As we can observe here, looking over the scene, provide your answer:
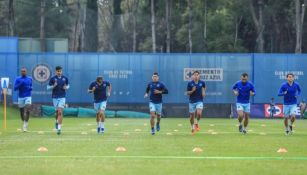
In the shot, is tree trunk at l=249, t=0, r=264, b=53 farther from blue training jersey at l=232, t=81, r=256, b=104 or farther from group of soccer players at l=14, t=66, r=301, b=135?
group of soccer players at l=14, t=66, r=301, b=135

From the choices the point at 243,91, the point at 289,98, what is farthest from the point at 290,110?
the point at 243,91

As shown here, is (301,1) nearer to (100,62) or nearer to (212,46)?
(212,46)

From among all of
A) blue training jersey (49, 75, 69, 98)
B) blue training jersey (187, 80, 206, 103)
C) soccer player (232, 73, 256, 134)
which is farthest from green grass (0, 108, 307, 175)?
blue training jersey (187, 80, 206, 103)

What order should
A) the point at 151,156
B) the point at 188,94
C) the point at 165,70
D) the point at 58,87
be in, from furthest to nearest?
the point at 165,70 → the point at 188,94 → the point at 58,87 → the point at 151,156

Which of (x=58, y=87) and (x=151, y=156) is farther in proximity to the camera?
(x=58, y=87)

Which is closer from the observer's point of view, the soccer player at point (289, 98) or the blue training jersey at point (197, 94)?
the soccer player at point (289, 98)

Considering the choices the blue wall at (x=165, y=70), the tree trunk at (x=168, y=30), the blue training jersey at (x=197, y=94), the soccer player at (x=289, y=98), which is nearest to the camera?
the soccer player at (x=289, y=98)

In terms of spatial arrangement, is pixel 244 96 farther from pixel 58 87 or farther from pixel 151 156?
pixel 151 156

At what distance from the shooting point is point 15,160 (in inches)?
600

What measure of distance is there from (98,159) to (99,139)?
655cm

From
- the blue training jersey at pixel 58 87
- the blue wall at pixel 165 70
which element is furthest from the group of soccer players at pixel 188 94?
the blue wall at pixel 165 70

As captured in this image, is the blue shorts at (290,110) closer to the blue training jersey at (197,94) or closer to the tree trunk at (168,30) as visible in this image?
the blue training jersey at (197,94)

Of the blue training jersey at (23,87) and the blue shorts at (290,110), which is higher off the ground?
the blue training jersey at (23,87)

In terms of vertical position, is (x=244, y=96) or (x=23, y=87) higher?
(x=23, y=87)
